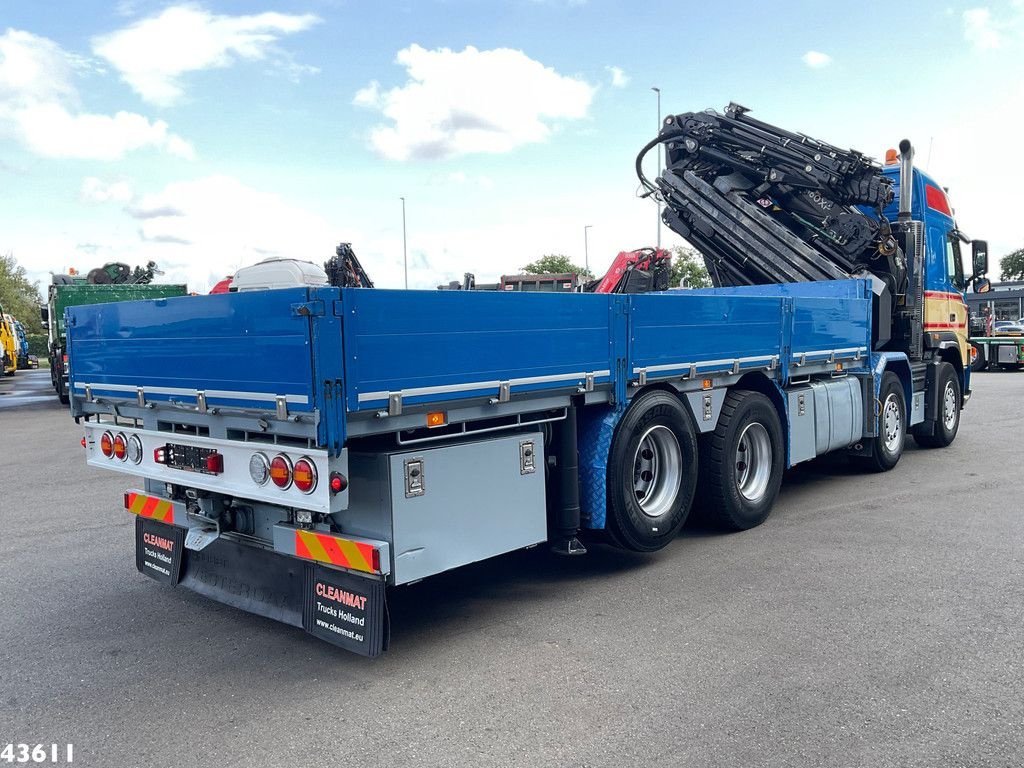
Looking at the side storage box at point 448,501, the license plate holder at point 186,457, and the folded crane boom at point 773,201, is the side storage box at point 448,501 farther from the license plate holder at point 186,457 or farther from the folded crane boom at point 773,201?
the folded crane boom at point 773,201

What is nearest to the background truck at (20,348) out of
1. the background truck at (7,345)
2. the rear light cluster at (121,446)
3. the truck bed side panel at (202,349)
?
the background truck at (7,345)

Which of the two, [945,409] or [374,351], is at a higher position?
[374,351]

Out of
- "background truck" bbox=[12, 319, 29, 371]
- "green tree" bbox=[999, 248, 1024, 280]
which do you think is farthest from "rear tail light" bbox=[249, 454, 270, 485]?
"green tree" bbox=[999, 248, 1024, 280]

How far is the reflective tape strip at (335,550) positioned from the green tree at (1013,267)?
275 ft

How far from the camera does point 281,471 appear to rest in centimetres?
402

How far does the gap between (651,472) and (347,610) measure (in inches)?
101

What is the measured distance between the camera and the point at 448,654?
4289 millimetres

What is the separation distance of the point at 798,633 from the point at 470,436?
2.09 m

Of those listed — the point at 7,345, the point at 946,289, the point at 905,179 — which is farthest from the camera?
the point at 7,345

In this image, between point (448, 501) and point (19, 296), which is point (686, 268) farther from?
point (19, 296)

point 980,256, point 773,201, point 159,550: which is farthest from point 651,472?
point 980,256

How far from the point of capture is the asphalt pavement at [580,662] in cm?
335

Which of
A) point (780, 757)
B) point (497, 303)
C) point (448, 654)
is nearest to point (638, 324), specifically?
point (497, 303)

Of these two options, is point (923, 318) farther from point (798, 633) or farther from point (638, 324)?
point (798, 633)
